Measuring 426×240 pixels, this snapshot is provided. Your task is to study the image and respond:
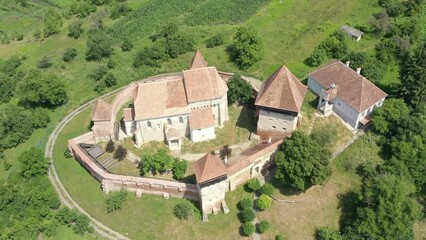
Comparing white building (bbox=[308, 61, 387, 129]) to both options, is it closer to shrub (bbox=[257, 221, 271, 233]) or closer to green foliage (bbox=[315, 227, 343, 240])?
green foliage (bbox=[315, 227, 343, 240])

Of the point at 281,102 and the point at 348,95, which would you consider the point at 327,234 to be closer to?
the point at 281,102

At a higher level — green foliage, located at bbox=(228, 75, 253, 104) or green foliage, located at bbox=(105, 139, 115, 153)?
green foliage, located at bbox=(228, 75, 253, 104)

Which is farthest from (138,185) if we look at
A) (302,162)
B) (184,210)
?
(302,162)

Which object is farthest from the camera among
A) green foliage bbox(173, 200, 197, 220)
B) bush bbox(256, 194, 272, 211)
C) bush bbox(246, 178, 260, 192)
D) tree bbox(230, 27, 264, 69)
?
tree bbox(230, 27, 264, 69)

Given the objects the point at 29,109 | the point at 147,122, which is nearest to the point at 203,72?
the point at 147,122

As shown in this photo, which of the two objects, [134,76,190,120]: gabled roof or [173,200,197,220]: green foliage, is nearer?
[173,200,197,220]: green foliage

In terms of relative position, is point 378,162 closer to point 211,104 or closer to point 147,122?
point 211,104

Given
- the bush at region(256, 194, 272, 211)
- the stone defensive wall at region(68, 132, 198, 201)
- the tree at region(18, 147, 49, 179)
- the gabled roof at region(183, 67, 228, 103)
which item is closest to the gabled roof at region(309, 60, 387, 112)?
the gabled roof at region(183, 67, 228, 103)
